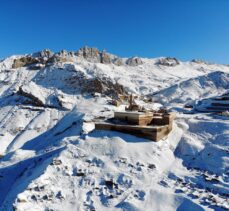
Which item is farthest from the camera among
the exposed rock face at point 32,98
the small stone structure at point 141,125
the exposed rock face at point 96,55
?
the exposed rock face at point 96,55

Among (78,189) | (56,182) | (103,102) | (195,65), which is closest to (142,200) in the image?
(78,189)

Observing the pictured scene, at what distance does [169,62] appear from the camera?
119625 mm

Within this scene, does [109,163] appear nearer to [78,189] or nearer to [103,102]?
[78,189]

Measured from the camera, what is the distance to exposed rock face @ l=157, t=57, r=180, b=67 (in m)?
118

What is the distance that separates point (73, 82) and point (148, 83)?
34310 mm

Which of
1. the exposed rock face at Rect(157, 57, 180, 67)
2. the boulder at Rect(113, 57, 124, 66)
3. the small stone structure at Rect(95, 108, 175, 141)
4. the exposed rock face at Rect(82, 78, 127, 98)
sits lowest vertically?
the small stone structure at Rect(95, 108, 175, 141)

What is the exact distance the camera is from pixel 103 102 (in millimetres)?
41656

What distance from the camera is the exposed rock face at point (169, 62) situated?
11806 cm

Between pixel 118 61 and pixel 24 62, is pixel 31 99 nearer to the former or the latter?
pixel 24 62

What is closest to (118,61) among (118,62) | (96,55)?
(118,62)

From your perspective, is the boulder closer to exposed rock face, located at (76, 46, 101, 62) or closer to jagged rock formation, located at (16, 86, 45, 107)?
exposed rock face, located at (76, 46, 101, 62)

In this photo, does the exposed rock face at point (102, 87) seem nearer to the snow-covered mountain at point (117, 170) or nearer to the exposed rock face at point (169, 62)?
the snow-covered mountain at point (117, 170)

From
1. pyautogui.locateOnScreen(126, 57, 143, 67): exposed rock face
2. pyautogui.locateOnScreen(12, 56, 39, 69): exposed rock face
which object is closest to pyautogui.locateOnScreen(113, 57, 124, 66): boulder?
pyautogui.locateOnScreen(126, 57, 143, 67): exposed rock face

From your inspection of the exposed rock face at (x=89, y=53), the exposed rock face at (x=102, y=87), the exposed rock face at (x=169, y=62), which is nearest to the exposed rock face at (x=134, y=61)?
the exposed rock face at (x=169, y=62)
